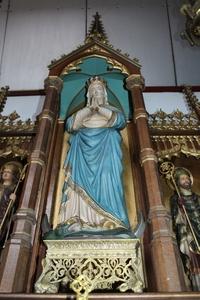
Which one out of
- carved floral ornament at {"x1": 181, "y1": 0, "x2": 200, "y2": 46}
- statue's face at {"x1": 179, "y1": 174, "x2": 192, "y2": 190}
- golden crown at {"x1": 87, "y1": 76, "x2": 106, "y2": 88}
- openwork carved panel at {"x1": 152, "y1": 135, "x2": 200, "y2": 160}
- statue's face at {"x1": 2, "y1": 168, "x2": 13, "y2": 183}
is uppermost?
carved floral ornament at {"x1": 181, "y1": 0, "x2": 200, "y2": 46}

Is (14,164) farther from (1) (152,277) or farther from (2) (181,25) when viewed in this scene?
(2) (181,25)

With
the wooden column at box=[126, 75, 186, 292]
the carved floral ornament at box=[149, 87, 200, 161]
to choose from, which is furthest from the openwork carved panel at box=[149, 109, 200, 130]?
the wooden column at box=[126, 75, 186, 292]

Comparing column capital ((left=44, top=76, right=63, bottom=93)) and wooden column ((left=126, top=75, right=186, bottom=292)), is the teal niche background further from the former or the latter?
wooden column ((left=126, top=75, right=186, bottom=292))

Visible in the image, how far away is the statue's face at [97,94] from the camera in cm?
396

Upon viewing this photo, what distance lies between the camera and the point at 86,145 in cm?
336

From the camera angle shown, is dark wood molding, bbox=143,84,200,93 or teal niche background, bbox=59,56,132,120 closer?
teal niche background, bbox=59,56,132,120

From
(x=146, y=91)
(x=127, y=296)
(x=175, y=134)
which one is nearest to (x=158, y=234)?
(x=127, y=296)

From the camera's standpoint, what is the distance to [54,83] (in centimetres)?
408

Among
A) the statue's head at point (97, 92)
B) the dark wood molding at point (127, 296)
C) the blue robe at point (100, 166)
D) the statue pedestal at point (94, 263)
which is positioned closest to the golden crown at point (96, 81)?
the statue's head at point (97, 92)

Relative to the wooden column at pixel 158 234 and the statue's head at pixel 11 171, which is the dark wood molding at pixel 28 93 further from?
the wooden column at pixel 158 234

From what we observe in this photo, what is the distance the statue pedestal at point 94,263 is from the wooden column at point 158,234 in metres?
0.13

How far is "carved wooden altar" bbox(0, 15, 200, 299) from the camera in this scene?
2.23 meters

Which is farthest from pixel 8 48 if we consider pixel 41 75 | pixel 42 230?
pixel 42 230

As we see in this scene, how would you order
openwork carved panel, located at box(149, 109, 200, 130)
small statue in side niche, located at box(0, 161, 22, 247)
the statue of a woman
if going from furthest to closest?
openwork carved panel, located at box(149, 109, 200, 130)
small statue in side niche, located at box(0, 161, 22, 247)
the statue of a woman
